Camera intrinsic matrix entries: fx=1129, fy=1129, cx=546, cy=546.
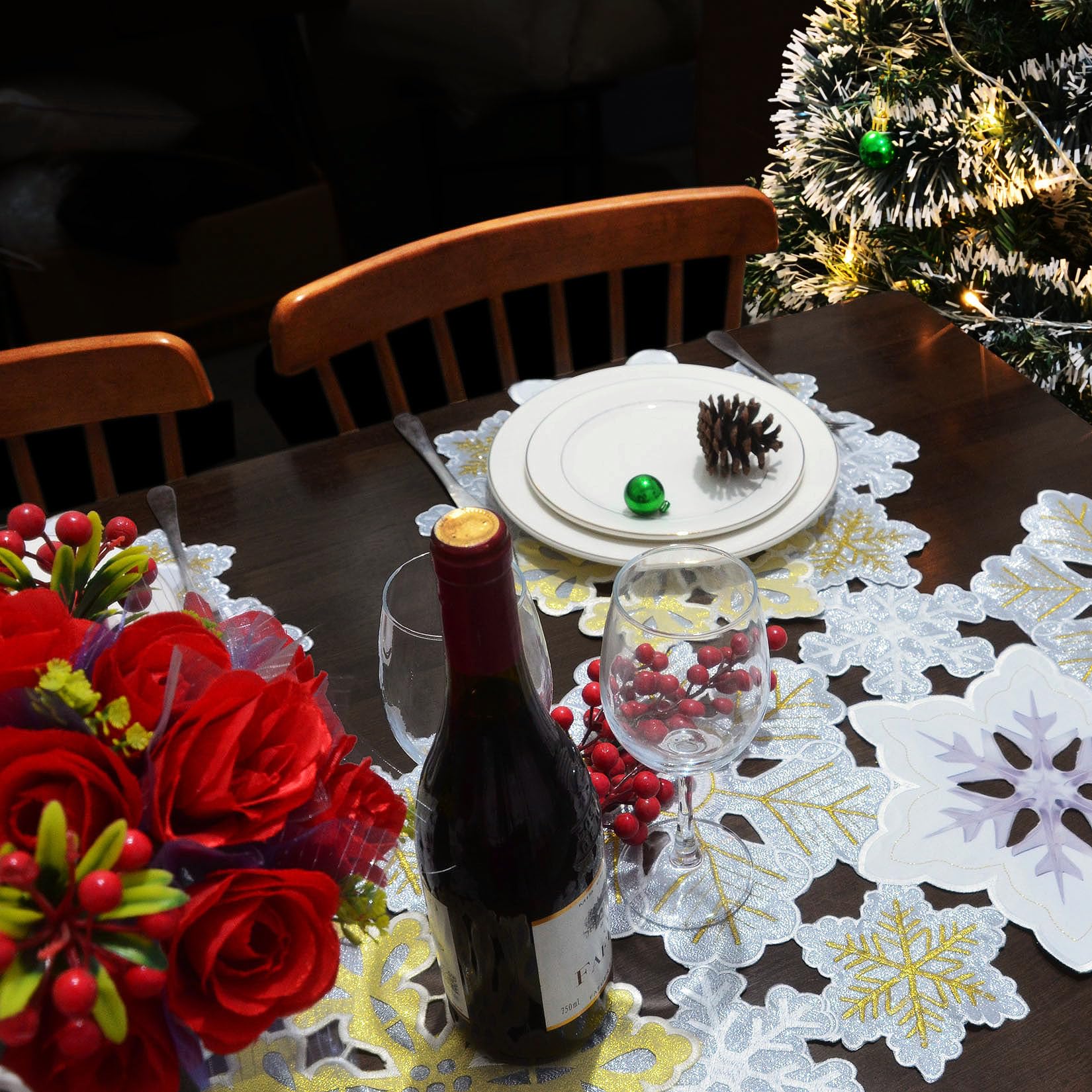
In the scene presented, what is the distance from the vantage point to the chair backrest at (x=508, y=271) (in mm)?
1105

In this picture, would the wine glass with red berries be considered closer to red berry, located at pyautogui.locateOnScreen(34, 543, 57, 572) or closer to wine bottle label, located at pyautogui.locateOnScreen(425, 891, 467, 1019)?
wine bottle label, located at pyautogui.locateOnScreen(425, 891, 467, 1019)

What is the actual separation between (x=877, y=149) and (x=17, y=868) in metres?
1.40

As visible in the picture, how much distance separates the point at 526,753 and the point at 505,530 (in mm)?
154

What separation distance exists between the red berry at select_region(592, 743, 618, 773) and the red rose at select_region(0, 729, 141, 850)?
0.32 m

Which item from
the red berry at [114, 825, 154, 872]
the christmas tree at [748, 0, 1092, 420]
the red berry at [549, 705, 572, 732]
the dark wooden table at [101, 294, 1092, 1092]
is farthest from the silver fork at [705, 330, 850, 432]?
the red berry at [114, 825, 154, 872]

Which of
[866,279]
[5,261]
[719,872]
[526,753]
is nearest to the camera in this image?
[526,753]

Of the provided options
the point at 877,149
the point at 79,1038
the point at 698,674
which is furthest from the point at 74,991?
the point at 877,149

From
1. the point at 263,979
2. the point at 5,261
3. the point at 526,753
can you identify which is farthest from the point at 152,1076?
the point at 5,261

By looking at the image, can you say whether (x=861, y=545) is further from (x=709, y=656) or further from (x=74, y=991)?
(x=74, y=991)

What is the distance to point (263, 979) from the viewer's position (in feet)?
1.22

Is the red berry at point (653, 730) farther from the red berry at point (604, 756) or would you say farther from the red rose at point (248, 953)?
the red rose at point (248, 953)

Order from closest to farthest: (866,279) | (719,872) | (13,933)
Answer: (13,933) < (719,872) < (866,279)

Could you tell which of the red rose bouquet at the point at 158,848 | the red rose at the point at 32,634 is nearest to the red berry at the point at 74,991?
the red rose bouquet at the point at 158,848

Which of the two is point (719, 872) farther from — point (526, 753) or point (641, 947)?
point (526, 753)
